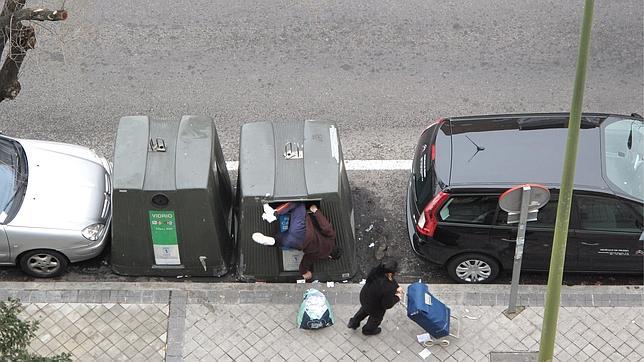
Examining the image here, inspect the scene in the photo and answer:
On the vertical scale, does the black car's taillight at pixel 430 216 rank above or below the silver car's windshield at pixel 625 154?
below

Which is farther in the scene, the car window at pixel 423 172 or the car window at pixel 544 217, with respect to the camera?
the car window at pixel 423 172

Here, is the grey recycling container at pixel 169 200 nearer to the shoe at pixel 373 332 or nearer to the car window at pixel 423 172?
the shoe at pixel 373 332

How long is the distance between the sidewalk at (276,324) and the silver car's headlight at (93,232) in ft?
1.68

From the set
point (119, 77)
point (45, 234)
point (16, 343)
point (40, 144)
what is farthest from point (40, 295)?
point (119, 77)

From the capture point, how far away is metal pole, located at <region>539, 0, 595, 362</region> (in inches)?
242

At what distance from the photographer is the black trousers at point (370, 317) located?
8.38 meters

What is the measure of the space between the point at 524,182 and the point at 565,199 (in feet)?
5.56

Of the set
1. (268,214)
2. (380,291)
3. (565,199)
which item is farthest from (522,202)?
(268,214)

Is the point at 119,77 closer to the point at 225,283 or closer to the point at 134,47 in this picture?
the point at 134,47

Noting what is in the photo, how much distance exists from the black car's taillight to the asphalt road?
1.44 metres

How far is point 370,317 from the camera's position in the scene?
8.53 metres

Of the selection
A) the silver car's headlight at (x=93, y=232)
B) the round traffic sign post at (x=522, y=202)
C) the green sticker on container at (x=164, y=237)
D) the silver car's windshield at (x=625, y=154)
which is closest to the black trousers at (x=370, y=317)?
the round traffic sign post at (x=522, y=202)

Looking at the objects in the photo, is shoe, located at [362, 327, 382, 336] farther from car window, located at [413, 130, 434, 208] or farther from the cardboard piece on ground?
car window, located at [413, 130, 434, 208]

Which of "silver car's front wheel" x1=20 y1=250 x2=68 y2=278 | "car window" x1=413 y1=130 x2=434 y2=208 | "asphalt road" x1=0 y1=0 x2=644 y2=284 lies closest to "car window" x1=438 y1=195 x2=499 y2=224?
"car window" x1=413 y1=130 x2=434 y2=208
